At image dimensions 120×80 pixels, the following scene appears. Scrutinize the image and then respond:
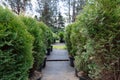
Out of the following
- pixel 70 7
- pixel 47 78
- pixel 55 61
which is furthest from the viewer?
pixel 70 7

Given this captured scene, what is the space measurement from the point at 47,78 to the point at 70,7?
20604 millimetres

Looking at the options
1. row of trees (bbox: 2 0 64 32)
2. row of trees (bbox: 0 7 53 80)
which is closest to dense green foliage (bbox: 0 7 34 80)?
row of trees (bbox: 0 7 53 80)

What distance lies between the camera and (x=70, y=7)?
82.7 feet

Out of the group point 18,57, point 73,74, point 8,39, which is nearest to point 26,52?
point 18,57

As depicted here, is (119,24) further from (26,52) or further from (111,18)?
(26,52)

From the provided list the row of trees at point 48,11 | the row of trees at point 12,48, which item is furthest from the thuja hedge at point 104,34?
the row of trees at point 48,11

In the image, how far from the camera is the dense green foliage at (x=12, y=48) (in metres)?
2.45

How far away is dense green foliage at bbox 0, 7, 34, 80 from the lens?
8.02 ft

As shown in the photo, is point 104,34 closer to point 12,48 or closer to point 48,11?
point 12,48

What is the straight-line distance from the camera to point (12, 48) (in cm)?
257

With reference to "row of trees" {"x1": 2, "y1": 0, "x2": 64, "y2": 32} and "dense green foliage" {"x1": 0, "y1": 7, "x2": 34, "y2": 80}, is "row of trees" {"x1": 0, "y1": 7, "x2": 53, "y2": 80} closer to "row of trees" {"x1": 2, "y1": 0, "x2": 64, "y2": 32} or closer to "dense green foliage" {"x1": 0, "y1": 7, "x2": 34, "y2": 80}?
"dense green foliage" {"x1": 0, "y1": 7, "x2": 34, "y2": 80}

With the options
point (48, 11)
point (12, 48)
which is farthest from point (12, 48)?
point (48, 11)

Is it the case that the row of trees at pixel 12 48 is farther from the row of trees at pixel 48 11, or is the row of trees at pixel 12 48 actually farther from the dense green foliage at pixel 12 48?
the row of trees at pixel 48 11

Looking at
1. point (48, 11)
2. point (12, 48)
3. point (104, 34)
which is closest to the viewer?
point (12, 48)
